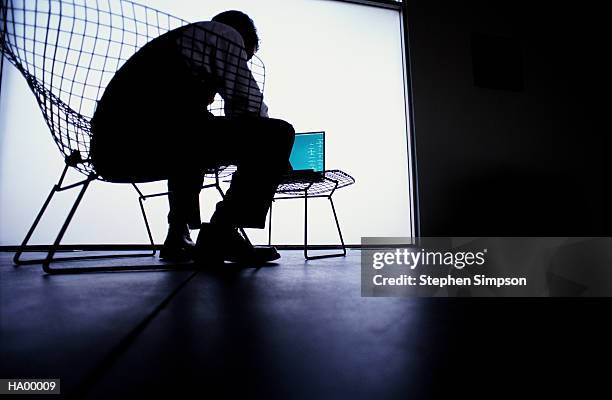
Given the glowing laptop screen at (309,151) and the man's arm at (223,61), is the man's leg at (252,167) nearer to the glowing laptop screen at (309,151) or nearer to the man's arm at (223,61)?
the man's arm at (223,61)

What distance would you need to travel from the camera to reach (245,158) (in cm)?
131

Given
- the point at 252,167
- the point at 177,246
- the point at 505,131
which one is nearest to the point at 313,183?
the point at 252,167

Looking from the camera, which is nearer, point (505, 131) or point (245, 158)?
point (245, 158)

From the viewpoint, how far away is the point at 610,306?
675 mm

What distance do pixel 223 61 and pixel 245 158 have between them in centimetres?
37

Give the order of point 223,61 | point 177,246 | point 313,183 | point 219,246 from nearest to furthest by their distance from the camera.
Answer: point 223,61 < point 219,246 < point 177,246 < point 313,183

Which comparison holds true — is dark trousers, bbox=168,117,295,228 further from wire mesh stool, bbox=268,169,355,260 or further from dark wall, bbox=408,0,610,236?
dark wall, bbox=408,0,610,236

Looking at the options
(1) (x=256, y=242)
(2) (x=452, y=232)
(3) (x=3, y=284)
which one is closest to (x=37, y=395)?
(3) (x=3, y=284)

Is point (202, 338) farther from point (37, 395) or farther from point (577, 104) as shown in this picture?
point (577, 104)

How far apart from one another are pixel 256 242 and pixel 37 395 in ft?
8.82

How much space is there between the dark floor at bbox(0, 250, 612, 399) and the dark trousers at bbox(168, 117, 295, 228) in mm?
587

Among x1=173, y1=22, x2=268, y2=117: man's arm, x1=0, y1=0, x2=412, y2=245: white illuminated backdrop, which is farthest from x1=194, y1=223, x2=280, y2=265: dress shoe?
x1=0, y1=0, x2=412, y2=245: white illuminated backdrop

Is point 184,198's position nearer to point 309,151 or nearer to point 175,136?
point 175,136

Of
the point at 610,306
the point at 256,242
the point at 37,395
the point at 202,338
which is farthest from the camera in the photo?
the point at 256,242
